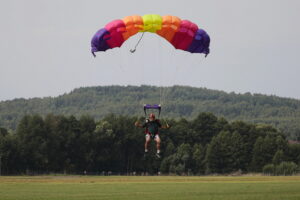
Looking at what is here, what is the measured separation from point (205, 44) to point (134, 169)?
6103 cm

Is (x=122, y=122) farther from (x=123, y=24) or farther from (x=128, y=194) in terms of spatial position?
(x=123, y=24)

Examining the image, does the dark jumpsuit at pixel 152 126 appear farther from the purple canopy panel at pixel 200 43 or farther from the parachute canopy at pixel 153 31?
the purple canopy panel at pixel 200 43

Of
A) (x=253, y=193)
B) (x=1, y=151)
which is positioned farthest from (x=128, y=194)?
(x=1, y=151)

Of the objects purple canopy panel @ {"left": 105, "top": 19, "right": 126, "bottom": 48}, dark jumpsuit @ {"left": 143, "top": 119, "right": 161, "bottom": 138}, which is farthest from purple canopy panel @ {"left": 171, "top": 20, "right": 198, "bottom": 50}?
dark jumpsuit @ {"left": 143, "top": 119, "right": 161, "bottom": 138}

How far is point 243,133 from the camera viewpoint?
10288 cm

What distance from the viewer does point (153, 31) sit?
121ft

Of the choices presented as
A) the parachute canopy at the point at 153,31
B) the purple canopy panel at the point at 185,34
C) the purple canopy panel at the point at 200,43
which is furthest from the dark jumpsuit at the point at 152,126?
the purple canopy panel at the point at 200,43

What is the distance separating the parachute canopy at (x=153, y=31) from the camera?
3641 centimetres

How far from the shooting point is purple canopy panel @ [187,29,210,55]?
37.5 m

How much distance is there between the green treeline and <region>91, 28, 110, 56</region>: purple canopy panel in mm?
50882

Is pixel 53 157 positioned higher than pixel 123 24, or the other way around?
pixel 123 24

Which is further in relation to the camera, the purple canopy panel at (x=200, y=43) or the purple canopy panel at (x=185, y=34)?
the purple canopy panel at (x=200, y=43)

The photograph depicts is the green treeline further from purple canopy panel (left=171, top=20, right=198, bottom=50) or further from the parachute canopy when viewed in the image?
purple canopy panel (left=171, top=20, right=198, bottom=50)

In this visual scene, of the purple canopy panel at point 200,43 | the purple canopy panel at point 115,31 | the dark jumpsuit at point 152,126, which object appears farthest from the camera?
the purple canopy panel at point 200,43
